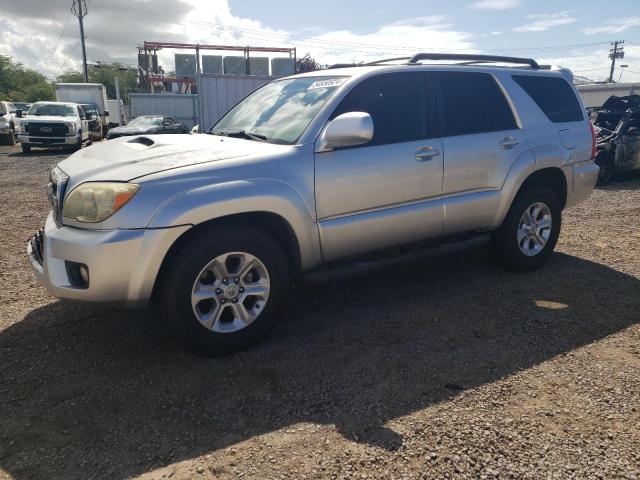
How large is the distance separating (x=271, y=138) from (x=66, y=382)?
2029mm

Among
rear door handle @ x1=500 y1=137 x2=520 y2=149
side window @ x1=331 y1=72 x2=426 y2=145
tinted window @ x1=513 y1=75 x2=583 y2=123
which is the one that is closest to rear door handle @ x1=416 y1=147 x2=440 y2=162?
side window @ x1=331 y1=72 x2=426 y2=145

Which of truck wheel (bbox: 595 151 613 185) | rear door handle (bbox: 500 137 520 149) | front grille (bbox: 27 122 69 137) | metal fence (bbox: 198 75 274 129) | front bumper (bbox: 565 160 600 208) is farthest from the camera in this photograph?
metal fence (bbox: 198 75 274 129)

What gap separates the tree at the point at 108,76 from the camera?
83438 millimetres

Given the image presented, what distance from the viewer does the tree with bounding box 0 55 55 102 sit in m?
59.6

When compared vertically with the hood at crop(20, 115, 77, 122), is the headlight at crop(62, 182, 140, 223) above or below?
below

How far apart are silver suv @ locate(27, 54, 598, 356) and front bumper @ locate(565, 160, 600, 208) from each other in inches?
1.6

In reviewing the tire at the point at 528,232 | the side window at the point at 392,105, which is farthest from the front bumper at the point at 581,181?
the side window at the point at 392,105

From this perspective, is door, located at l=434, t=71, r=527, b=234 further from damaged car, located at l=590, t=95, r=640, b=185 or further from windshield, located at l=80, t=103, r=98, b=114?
windshield, located at l=80, t=103, r=98, b=114

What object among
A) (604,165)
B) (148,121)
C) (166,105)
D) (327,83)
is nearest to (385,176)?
(327,83)

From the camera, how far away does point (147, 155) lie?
3.17 meters

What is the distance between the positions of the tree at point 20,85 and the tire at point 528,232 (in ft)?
208

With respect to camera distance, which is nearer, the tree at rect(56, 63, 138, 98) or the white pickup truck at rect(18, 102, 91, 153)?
the white pickup truck at rect(18, 102, 91, 153)

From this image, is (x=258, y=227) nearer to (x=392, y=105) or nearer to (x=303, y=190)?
(x=303, y=190)

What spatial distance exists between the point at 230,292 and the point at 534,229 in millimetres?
3079
